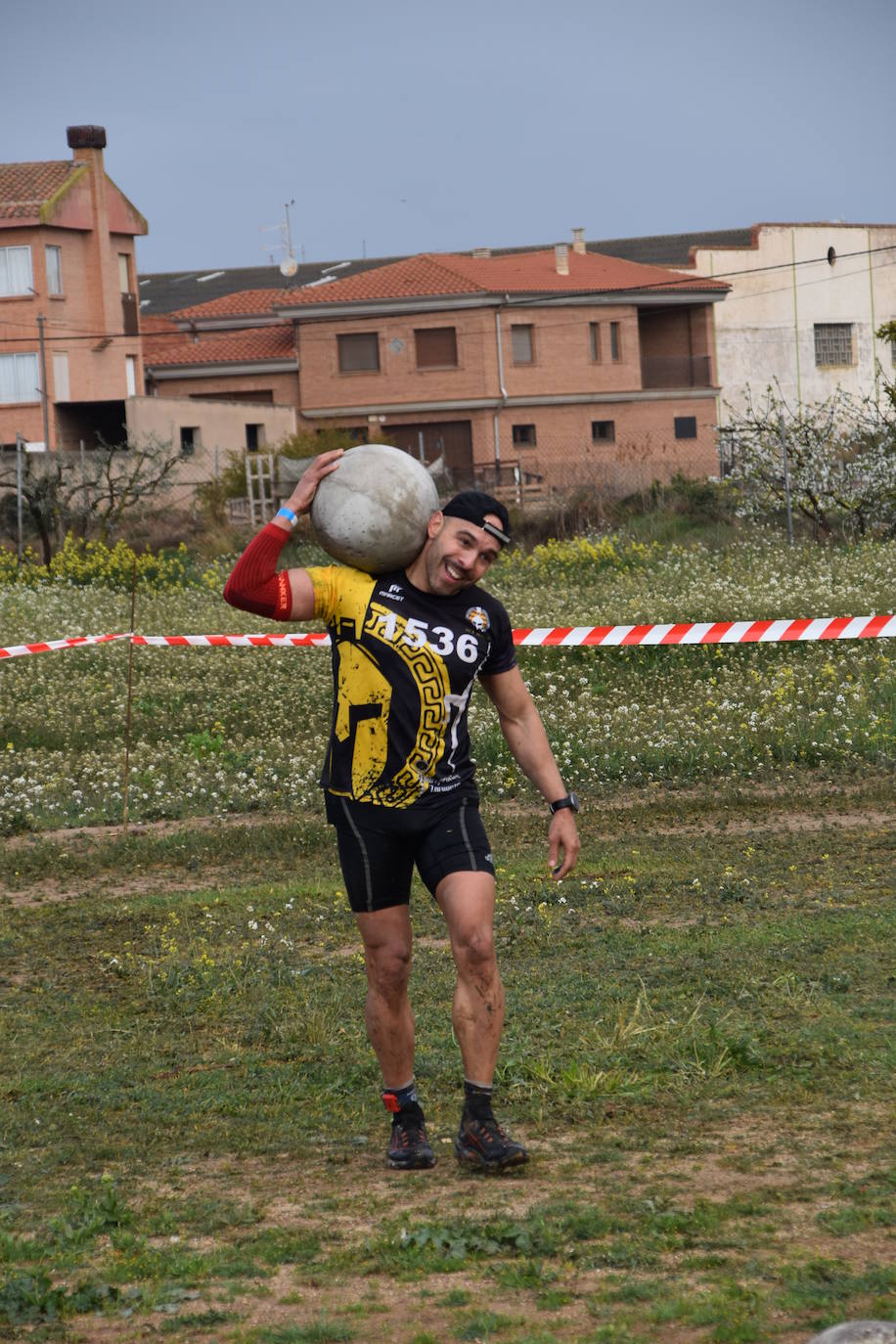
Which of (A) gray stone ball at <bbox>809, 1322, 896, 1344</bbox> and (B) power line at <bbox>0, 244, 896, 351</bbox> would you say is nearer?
(A) gray stone ball at <bbox>809, 1322, 896, 1344</bbox>

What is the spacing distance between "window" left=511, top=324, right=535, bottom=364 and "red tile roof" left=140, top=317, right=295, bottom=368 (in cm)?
697

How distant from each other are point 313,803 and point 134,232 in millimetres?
42223

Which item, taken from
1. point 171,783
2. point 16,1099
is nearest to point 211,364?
point 171,783

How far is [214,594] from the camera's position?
23344 millimetres

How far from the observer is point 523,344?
51.3 m

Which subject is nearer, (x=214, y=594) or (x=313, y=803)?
(x=313, y=803)

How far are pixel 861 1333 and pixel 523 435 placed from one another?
4876 centimetres

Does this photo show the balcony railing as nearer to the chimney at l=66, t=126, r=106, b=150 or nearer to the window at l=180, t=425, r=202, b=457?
the window at l=180, t=425, r=202, b=457

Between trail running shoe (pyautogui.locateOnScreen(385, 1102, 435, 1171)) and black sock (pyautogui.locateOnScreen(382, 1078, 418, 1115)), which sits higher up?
black sock (pyautogui.locateOnScreen(382, 1078, 418, 1115))

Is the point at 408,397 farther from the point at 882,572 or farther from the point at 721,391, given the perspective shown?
the point at 882,572

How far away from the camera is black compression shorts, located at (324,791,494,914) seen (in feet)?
16.5

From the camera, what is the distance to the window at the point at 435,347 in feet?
166

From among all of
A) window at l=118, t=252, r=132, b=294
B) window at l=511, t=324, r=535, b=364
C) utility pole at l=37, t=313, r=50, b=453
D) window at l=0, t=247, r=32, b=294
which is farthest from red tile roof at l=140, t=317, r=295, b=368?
window at l=511, t=324, r=535, b=364

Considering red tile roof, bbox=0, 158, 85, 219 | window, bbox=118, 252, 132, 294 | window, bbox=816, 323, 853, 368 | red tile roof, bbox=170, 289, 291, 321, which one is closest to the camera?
red tile roof, bbox=0, 158, 85, 219
